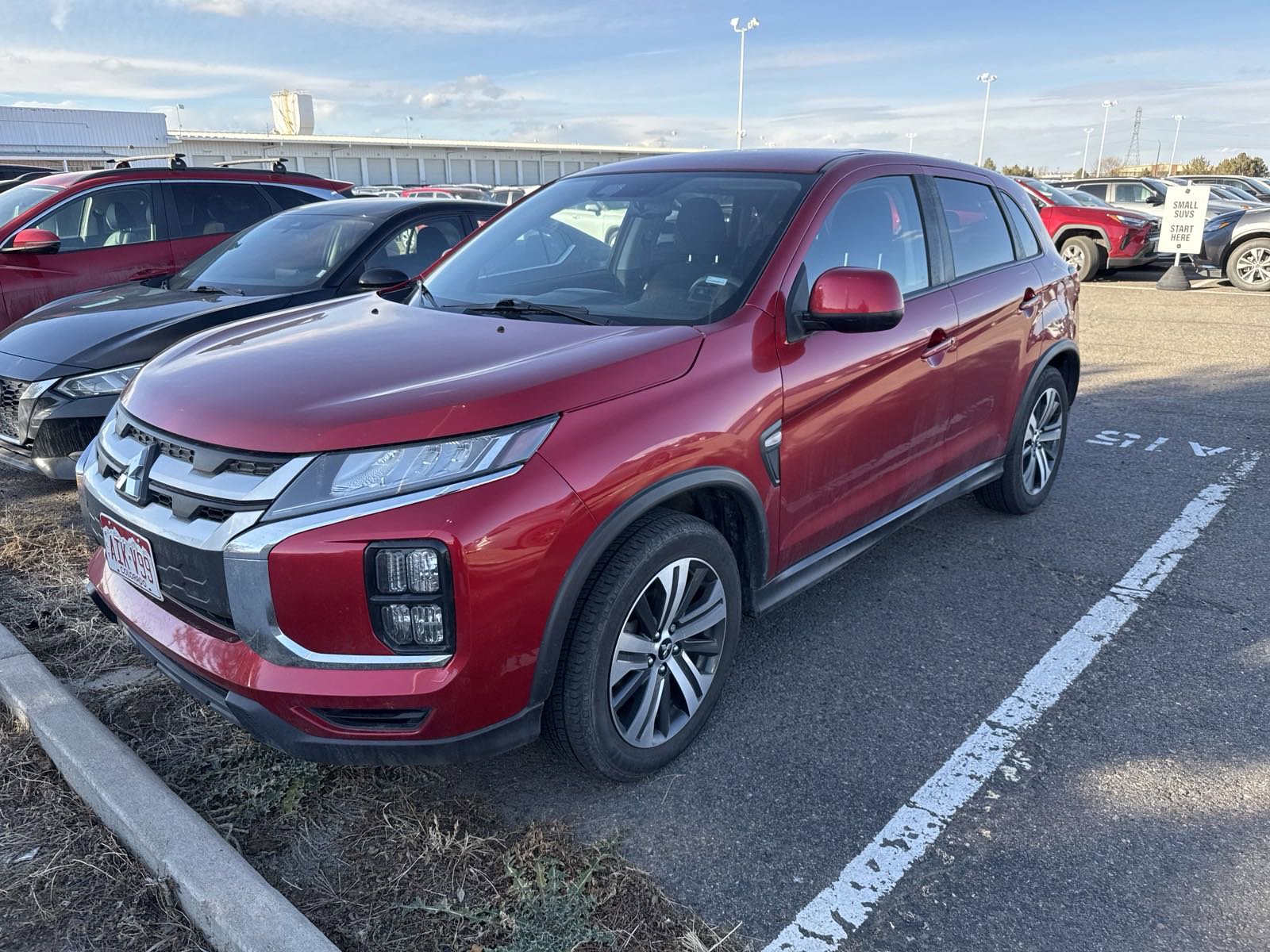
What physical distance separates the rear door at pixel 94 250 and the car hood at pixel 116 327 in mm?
1920

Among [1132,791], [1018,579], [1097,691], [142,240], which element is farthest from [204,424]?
[142,240]

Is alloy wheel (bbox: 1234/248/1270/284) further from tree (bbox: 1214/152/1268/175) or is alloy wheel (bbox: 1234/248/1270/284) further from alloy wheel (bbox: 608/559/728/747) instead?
tree (bbox: 1214/152/1268/175)

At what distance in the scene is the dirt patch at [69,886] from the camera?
2154mm

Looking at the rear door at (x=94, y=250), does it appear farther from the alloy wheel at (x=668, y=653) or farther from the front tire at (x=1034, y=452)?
the front tire at (x=1034, y=452)

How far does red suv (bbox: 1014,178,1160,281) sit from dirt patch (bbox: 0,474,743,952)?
15.3 m

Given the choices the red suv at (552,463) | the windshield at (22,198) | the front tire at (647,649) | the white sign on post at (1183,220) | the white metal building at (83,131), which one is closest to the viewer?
the red suv at (552,463)

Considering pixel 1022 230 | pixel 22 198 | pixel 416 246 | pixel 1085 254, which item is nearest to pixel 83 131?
pixel 22 198

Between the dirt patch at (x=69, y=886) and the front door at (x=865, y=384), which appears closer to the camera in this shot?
the dirt patch at (x=69, y=886)

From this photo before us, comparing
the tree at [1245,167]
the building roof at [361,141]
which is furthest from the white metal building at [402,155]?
the tree at [1245,167]

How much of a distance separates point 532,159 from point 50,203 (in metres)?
63.1

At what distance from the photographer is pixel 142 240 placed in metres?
7.24

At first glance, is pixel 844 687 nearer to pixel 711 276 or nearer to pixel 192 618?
pixel 711 276

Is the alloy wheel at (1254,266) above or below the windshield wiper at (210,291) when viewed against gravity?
below

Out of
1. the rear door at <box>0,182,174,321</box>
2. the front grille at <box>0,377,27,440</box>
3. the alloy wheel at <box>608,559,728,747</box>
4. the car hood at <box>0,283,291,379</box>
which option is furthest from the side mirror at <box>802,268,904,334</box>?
the rear door at <box>0,182,174,321</box>
